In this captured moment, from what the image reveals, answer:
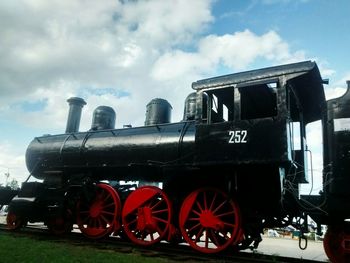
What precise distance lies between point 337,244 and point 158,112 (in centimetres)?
561

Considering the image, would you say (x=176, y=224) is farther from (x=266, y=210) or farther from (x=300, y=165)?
(x=300, y=165)

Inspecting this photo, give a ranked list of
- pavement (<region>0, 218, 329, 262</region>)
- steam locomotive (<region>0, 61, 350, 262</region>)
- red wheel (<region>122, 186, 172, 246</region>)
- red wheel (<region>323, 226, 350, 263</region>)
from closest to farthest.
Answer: red wheel (<region>323, 226, 350, 263</region>) < steam locomotive (<region>0, 61, 350, 262</region>) < red wheel (<region>122, 186, 172, 246</region>) < pavement (<region>0, 218, 329, 262</region>)

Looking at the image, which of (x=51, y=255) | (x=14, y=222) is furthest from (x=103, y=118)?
(x=51, y=255)

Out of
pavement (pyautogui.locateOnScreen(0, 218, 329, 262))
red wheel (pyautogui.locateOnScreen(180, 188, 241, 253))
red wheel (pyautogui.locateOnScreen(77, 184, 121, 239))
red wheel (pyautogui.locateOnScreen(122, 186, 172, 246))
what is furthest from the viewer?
pavement (pyautogui.locateOnScreen(0, 218, 329, 262))

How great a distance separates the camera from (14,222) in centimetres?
901

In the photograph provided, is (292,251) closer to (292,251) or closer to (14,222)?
(292,251)

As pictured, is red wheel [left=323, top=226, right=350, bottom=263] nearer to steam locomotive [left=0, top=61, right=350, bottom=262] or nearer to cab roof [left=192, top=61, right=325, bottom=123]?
steam locomotive [left=0, top=61, right=350, bottom=262]

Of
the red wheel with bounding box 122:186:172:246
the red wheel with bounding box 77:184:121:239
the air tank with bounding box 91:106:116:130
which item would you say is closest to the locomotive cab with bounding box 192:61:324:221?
the red wheel with bounding box 122:186:172:246

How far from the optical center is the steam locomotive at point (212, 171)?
5.52 m

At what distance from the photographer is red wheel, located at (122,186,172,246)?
710 centimetres

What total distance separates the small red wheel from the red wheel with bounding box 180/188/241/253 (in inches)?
193

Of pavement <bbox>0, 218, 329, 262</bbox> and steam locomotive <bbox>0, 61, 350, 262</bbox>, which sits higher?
steam locomotive <bbox>0, 61, 350, 262</bbox>

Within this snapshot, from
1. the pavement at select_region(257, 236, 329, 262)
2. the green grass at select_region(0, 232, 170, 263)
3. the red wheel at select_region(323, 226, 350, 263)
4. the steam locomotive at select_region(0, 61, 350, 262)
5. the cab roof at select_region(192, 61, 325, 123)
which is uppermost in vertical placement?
the cab roof at select_region(192, 61, 325, 123)

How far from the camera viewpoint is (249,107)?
752 cm
